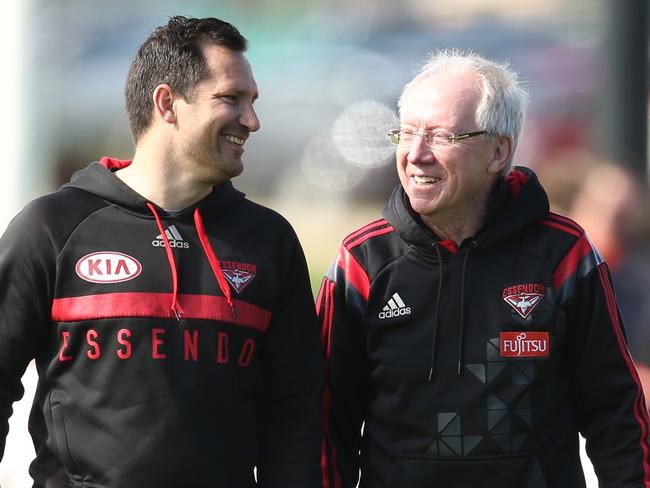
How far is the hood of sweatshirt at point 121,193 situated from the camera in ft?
8.39

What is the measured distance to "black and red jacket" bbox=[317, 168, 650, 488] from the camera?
8.64 feet

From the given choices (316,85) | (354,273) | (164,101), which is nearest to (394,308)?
(354,273)

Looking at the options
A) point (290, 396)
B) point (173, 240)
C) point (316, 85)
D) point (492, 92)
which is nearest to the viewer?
point (173, 240)

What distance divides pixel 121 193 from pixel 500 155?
3.07 ft

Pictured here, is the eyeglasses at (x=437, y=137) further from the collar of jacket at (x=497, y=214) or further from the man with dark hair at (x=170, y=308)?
the man with dark hair at (x=170, y=308)

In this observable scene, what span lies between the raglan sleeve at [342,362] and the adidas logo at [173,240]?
0.42 meters

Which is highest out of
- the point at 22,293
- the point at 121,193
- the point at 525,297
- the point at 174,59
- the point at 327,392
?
the point at 174,59

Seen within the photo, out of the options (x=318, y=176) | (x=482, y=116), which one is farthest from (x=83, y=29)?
(x=482, y=116)

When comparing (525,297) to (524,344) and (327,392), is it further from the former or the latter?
(327,392)

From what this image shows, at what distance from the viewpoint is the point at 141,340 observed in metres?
2.44

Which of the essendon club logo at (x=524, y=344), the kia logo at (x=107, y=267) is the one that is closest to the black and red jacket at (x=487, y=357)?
the essendon club logo at (x=524, y=344)

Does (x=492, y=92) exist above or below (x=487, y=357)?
above

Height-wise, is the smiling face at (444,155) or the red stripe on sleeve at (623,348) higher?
the smiling face at (444,155)

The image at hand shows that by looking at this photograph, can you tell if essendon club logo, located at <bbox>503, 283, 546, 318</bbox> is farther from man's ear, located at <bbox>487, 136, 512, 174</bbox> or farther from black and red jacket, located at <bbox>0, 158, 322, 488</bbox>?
black and red jacket, located at <bbox>0, 158, 322, 488</bbox>
